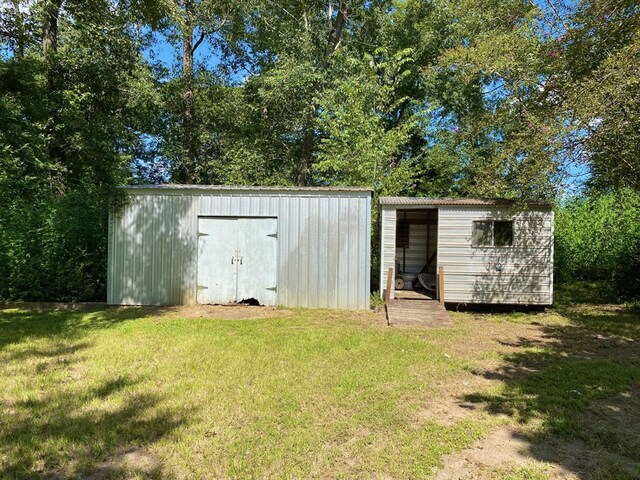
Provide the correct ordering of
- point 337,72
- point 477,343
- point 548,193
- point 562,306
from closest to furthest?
point 477,343 < point 548,193 < point 562,306 < point 337,72

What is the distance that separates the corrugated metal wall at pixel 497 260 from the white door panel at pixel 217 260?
16.1 ft

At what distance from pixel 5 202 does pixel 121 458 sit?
9.27m

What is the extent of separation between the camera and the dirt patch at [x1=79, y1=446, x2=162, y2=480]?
254 cm

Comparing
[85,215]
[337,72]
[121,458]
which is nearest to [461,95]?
[337,72]

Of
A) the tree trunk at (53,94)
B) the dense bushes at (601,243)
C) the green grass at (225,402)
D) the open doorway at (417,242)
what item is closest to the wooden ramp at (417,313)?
the green grass at (225,402)

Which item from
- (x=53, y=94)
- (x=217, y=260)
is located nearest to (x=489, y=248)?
(x=217, y=260)

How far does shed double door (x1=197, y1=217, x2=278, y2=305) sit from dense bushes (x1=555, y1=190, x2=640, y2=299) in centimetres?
863

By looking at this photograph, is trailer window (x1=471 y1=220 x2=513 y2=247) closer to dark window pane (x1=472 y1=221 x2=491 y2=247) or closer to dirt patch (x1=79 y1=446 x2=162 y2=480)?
dark window pane (x1=472 y1=221 x2=491 y2=247)

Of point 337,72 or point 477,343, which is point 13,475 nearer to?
point 477,343

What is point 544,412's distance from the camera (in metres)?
3.62

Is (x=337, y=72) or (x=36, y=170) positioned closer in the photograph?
(x=36, y=170)

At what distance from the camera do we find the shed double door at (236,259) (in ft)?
29.4

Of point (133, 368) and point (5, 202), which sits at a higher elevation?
point (5, 202)

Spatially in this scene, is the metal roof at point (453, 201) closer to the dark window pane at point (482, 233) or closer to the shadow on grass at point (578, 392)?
the dark window pane at point (482, 233)
